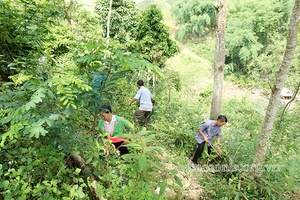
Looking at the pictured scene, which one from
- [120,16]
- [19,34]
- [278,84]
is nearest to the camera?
[278,84]

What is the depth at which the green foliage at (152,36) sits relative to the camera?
10805 millimetres

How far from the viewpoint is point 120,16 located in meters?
12.8

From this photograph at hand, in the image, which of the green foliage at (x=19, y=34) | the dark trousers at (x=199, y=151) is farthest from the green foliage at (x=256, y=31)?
the green foliage at (x=19, y=34)

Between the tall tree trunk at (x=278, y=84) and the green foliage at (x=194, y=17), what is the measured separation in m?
30.2

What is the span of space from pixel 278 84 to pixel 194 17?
3154cm

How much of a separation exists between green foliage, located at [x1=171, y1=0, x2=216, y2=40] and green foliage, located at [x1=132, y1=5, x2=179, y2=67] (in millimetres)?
21690

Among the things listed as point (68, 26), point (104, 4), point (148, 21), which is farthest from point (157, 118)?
point (104, 4)

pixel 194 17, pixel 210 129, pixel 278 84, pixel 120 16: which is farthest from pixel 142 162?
pixel 194 17

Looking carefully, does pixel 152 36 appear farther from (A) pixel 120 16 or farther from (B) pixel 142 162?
(B) pixel 142 162

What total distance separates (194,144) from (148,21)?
832 centimetres

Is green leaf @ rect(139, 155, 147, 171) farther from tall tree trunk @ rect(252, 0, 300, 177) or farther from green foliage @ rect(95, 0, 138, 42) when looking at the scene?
green foliage @ rect(95, 0, 138, 42)

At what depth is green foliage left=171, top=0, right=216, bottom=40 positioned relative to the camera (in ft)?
100.0

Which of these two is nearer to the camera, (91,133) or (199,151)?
(91,133)

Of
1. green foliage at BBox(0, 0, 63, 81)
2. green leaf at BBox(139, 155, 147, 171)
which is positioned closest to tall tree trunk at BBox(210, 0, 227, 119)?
green foliage at BBox(0, 0, 63, 81)
